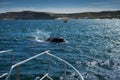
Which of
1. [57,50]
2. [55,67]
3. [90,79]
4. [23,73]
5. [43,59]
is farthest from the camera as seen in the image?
[57,50]

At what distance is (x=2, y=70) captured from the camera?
2495cm

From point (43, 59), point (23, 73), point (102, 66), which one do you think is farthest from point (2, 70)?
point (102, 66)

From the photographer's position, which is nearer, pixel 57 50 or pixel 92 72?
pixel 92 72

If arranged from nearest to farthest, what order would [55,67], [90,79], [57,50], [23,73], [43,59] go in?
[90,79]
[23,73]
[55,67]
[43,59]
[57,50]

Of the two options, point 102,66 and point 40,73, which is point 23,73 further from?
point 102,66

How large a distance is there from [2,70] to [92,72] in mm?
7985

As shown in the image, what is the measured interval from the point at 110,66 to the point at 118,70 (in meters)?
2.53

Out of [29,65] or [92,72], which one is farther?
[29,65]

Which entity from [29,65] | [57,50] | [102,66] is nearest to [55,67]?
[29,65]

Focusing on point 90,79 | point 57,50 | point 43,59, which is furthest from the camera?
point 57,50

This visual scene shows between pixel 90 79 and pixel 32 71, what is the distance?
18.7 feet

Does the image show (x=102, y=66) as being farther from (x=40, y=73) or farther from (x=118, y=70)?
(x=40, y=73)

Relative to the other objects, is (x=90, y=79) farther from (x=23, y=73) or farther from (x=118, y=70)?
(x=23, y=73)

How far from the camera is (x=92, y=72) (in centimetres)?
2475
